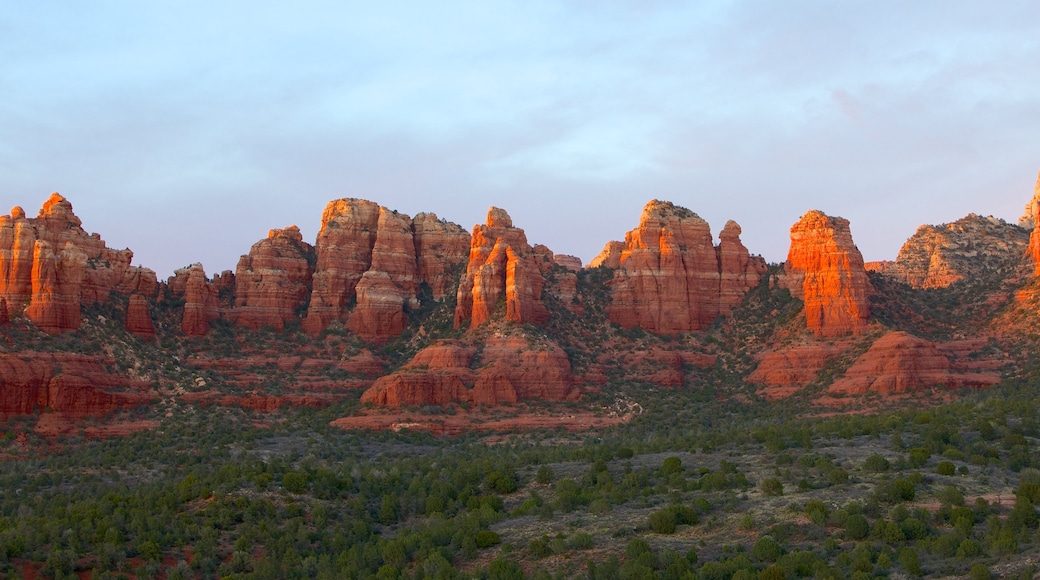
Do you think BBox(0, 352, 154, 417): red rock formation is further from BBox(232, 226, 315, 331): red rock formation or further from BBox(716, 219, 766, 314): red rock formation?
BBox(716, 219, 766, 314): red rock formation

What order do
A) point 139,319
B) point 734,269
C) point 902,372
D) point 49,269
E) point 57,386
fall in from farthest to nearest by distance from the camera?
point 734,269 → point 139,319 → point 49,269 → point 902,372 → point 57,386

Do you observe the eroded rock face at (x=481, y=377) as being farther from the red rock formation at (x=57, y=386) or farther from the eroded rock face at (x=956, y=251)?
the eroded rock face at (x=956, y=251)

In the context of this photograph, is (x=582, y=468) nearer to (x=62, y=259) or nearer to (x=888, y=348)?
(x=888, y=348)

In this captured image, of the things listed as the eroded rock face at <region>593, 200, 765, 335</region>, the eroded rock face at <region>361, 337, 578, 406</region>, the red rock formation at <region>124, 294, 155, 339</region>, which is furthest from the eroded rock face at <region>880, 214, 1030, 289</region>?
the red rock formation at <region>124, 294, 155, 339</region>

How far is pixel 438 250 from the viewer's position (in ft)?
443

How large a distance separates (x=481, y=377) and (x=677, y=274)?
27522 mm

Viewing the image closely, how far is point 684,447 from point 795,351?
38.5 metres

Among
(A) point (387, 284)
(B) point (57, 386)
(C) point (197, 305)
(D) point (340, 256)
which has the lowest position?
(B) point (57, 386)

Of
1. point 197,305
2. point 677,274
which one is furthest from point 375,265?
point 677,274

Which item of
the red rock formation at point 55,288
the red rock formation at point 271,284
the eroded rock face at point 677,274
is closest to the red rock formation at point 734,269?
the eroded rock face at point 677,274

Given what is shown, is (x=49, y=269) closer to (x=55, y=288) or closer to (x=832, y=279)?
(x=55, y=288)

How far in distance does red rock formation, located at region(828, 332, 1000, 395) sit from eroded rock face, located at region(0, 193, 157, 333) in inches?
2640

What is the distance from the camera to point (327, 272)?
421 ft

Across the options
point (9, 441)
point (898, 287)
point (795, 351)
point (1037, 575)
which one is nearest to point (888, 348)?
point (795, 351)
